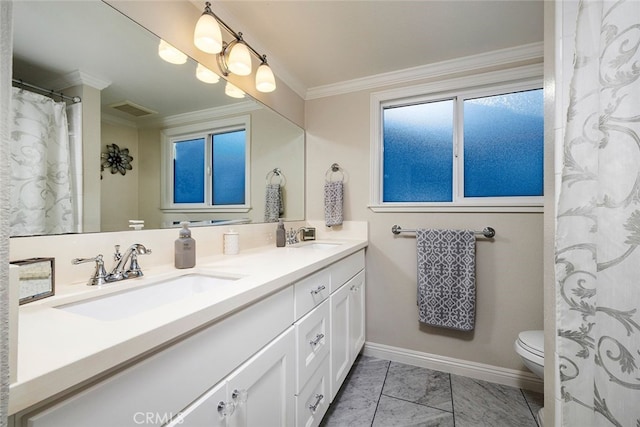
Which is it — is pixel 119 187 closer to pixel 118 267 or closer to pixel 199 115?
pixel 118 267

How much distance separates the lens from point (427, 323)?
6.16 ft

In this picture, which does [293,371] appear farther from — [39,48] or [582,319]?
[39,48]

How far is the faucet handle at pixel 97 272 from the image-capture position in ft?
2.83

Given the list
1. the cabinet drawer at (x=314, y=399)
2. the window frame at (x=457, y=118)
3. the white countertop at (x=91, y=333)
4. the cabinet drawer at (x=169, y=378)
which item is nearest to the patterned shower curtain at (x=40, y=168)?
the white countertop at (x=91, y=333)

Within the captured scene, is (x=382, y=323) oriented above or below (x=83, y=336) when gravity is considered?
below

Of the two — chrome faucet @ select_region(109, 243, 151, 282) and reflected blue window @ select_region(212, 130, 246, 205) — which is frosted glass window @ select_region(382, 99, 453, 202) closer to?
reflected blue window @ select_region(212, 130, 246, 205)

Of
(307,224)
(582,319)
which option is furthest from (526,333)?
(307,224)

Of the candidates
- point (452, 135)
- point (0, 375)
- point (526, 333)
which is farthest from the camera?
point (452, 135)

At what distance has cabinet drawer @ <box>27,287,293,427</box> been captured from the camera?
0.43 meters

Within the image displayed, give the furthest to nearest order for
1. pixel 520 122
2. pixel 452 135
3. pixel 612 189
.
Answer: pixel 452 135, pixel 520 122, pixel 612 189

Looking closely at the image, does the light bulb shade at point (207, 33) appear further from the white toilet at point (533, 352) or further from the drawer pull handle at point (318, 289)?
the white toilet at point (533, 352)

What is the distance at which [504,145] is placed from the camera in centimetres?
180

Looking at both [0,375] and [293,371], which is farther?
[293,371]

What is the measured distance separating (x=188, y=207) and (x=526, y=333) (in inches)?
78.9
